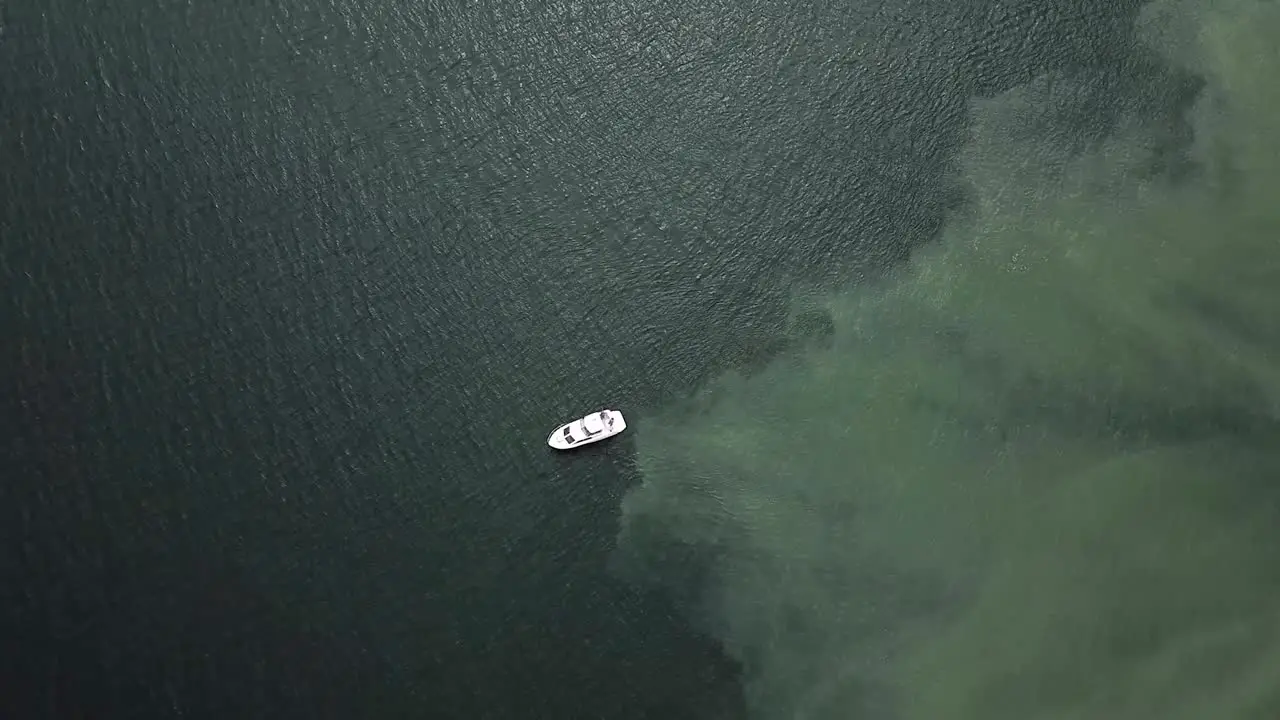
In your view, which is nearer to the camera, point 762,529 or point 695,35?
point 762,529

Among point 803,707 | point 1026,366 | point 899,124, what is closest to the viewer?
point 803,707

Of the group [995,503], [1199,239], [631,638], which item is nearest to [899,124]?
[1199,239]

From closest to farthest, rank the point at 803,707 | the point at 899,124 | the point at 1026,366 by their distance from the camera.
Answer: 1. the point at 803,707
2. the point at 1026,366
3. the point at 899,124

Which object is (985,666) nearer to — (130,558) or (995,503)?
(995,503)

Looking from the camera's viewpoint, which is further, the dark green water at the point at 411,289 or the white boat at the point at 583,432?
the white boat at the point at 583,432

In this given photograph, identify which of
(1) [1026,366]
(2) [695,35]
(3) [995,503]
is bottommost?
(3) [995,503]
